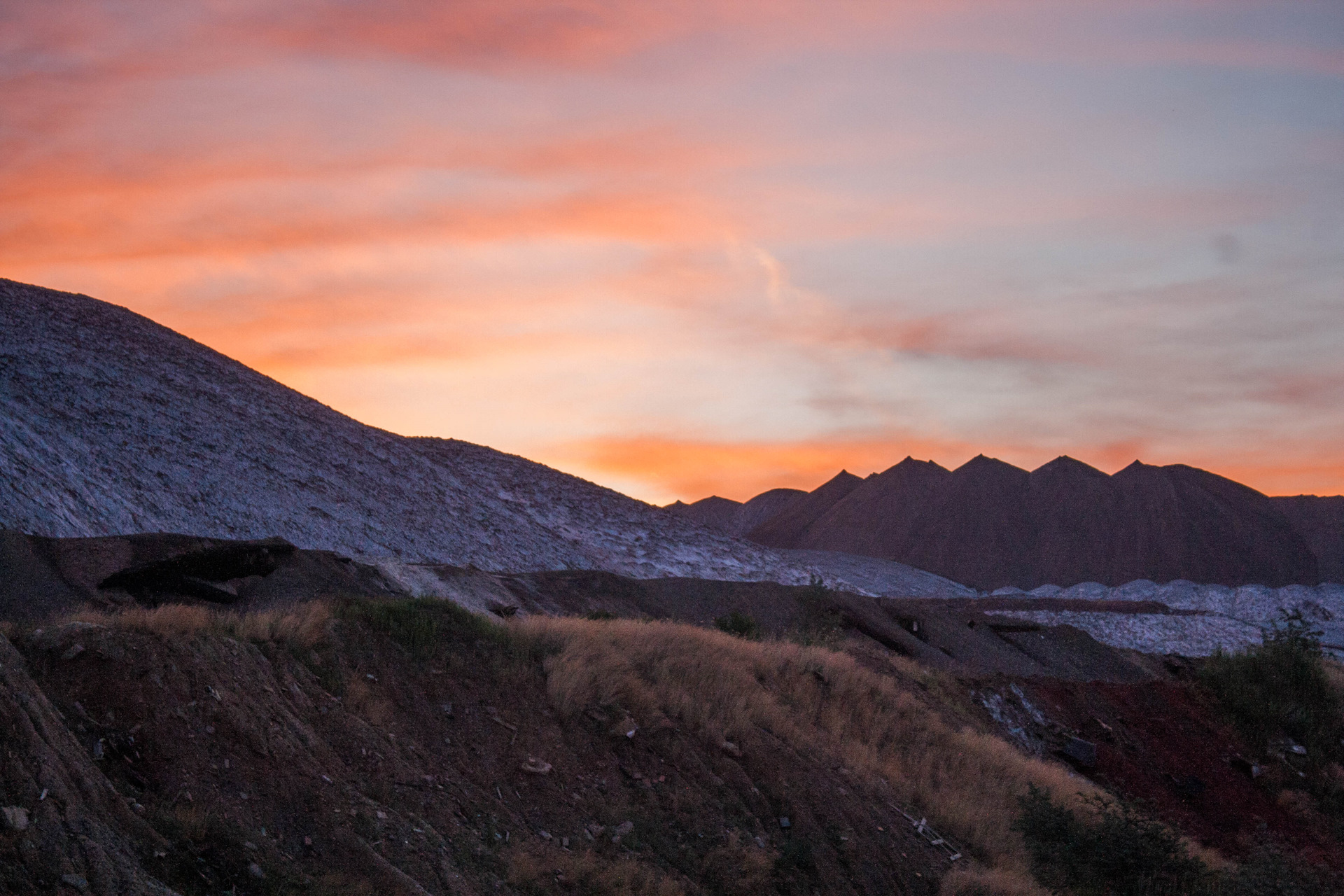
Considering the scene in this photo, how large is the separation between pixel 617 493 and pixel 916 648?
3624 cm

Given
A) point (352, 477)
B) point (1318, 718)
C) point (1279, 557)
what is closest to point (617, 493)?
point (352, 477)

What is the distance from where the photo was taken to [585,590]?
35.4 meters

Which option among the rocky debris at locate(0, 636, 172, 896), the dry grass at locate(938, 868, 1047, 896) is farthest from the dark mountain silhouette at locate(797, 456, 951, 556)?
the rocky debris at locate(0, 636, 172, 896)

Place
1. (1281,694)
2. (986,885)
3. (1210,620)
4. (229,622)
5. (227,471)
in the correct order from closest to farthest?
(229,622) → (986,885) → (1281,694) → (227,471) → (1210,620)

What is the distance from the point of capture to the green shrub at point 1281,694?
2717cm

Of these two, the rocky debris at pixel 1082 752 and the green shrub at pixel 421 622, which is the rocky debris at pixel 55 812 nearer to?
the green shrub at pixel 421 622

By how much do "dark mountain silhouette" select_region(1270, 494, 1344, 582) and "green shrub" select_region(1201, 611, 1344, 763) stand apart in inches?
3423

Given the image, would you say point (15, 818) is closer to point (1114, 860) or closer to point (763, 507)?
point (1114, 860)

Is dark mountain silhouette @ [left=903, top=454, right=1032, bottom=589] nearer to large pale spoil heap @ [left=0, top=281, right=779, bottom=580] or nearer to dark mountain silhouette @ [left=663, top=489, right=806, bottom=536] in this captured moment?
dark mountain silhouette @ [left=663, top=489, right=806, bottom=536]

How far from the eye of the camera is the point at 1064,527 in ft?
361

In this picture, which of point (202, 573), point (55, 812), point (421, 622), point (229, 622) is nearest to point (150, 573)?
point (202, 573)

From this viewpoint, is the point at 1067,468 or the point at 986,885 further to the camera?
the point at 1067,468

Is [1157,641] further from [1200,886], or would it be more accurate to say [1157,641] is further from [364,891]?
[364,891]

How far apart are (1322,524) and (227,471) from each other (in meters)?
116
